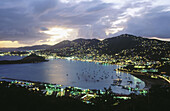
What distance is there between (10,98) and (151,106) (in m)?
14.8

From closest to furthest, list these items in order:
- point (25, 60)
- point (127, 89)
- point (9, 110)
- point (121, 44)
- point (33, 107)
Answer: point (9, 110)
point (33, 107)
point (127, 89)
point (25, 60)
point (121, 44)

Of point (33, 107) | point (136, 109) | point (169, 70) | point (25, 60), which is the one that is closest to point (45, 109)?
point (33, 107)

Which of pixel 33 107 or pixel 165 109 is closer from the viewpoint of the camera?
pixel 165 109

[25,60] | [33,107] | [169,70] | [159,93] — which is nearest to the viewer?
[33,107]

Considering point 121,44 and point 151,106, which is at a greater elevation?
point 121,44

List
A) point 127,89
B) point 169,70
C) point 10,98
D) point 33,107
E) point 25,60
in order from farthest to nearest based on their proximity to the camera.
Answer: point 25,60, point 169,70, point 127,89, point 10,98, point 33,107

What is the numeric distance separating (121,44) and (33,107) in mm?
167945

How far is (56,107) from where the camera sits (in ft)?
53.3

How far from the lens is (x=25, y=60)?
118 metres

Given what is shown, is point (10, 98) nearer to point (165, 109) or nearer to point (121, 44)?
point (165, 109)

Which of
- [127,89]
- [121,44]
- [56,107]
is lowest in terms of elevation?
[127,89]

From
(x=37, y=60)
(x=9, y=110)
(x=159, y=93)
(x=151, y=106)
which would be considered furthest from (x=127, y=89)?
(x=37, y=60)

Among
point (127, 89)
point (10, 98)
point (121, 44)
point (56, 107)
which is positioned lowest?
point (127, 89)

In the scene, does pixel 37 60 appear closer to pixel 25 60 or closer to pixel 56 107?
pixel 25 60
